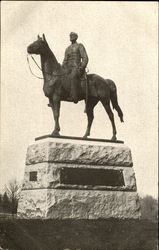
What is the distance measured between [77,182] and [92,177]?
0.44 m

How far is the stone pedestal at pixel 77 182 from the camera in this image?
437 inches

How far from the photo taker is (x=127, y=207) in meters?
12.1

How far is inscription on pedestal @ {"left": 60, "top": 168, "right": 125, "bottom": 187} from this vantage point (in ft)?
37.4

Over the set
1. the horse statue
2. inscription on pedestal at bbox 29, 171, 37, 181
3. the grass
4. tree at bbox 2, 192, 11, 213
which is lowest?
the grass

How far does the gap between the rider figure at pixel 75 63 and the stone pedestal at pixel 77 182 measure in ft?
4.12

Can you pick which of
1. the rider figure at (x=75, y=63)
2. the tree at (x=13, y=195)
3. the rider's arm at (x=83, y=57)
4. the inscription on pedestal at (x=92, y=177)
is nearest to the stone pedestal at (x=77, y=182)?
the inscription on pedestal at (x=92, y=177)

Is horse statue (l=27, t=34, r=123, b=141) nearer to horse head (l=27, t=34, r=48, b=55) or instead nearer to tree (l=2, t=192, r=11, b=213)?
horse head (l=27, t=34, r=48, b=55)

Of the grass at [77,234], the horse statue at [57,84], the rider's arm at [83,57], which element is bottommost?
the grass at [77,234]

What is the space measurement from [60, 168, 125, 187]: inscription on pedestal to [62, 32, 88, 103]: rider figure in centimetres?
165

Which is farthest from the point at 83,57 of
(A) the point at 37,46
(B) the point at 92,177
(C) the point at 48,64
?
(B) the point at 92,177

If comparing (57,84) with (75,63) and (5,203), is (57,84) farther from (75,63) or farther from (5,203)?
(5,203)

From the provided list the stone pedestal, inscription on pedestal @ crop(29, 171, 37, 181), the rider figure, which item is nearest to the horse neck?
the rider figure

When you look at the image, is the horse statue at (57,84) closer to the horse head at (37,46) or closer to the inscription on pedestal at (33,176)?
the horse head at (37,46)

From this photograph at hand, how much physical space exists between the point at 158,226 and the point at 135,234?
54.3 inches
